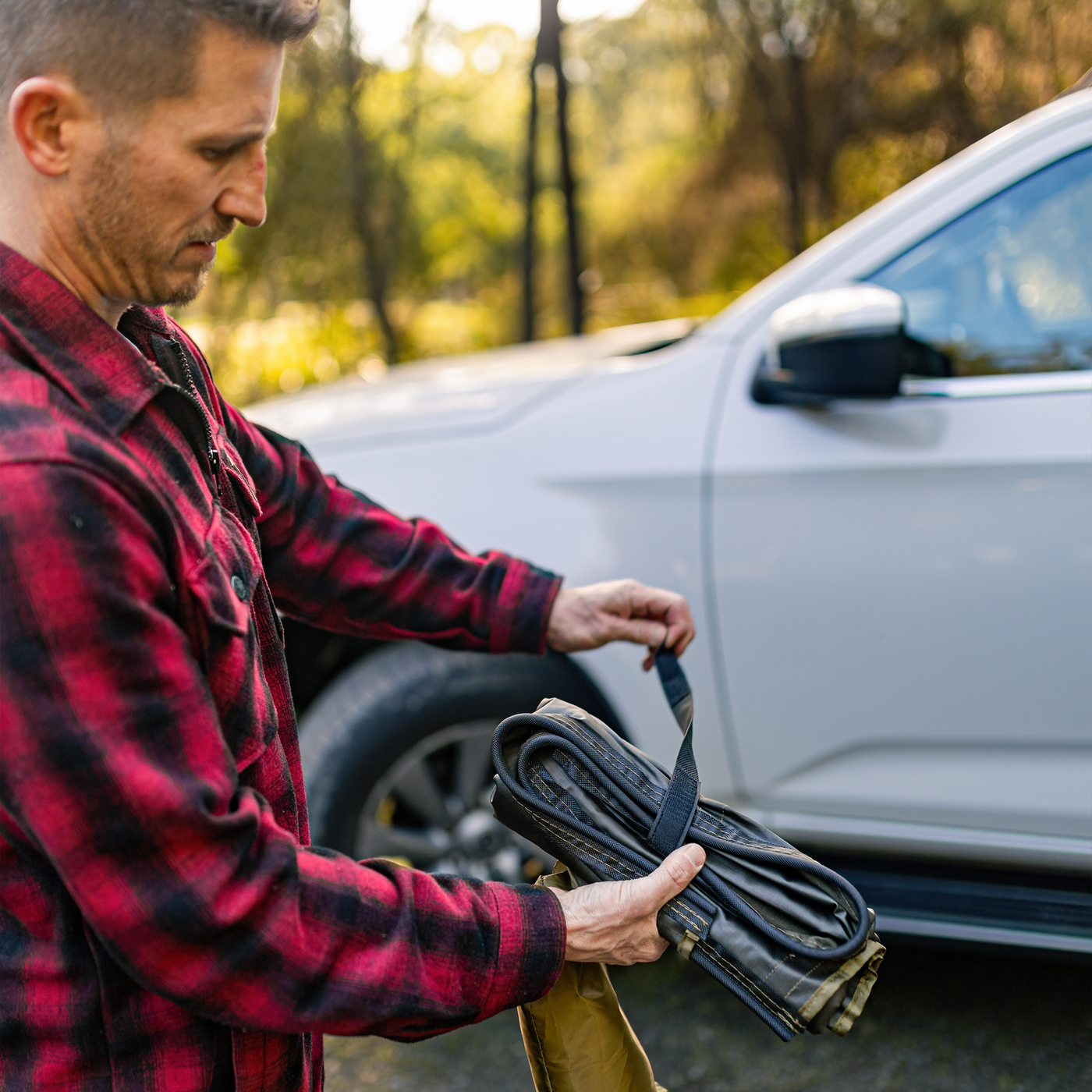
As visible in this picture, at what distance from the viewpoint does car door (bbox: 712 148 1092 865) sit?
1.93 meters

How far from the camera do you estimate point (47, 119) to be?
0.89 metres

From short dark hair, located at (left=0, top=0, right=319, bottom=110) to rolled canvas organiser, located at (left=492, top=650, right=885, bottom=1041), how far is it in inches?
27.1

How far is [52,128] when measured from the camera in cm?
90

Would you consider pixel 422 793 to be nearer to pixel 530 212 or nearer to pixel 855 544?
pixel 855 544

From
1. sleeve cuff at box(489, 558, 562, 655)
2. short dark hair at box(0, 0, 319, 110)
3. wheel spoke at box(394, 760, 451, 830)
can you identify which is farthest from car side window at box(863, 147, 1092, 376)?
short dark hair at box(0, 0, 319, 110)

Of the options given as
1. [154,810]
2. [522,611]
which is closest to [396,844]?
[522,611]

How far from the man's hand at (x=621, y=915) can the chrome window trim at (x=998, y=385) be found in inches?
48.2

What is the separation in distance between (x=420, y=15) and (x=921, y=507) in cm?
570

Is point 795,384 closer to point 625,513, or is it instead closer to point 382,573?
point 625,513

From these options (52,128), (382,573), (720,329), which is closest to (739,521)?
(720,329)

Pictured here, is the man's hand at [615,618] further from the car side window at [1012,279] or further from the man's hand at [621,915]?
the car side window at [1012,279]

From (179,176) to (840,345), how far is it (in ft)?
4.27

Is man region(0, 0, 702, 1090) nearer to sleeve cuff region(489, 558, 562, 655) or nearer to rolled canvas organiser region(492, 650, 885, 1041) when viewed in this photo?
rolled canvas organiser region(492, 650, 885, 1041)

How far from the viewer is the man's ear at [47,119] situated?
0.87 m
